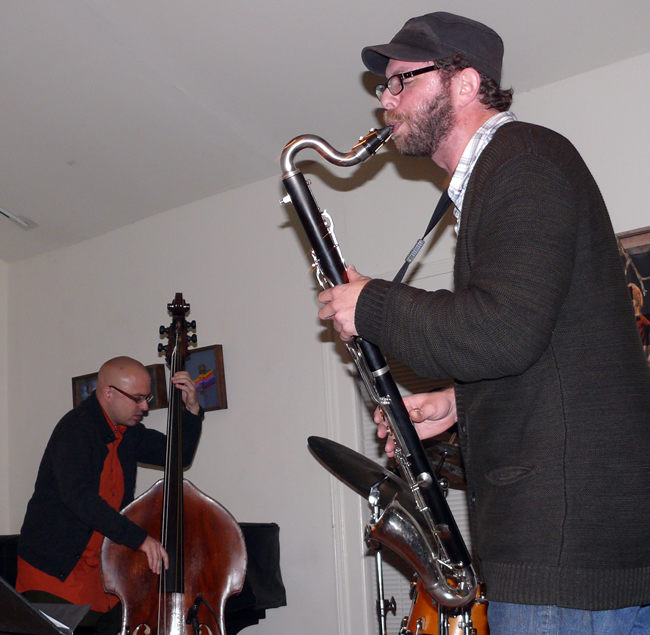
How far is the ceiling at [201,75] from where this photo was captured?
286 cm

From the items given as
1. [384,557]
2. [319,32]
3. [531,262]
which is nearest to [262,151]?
[319,32]

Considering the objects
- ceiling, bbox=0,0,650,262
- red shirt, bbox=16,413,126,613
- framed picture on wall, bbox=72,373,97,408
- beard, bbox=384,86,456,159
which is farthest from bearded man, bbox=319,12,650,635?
framed picture on wall, bbox=72,373,97,408

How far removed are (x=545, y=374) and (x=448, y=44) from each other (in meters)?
0.84

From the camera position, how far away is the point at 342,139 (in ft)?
12.0

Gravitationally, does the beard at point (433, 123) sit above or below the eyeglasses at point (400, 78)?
below

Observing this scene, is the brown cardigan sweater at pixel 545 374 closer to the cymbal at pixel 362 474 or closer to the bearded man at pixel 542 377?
the bearded man at pixel 542 377

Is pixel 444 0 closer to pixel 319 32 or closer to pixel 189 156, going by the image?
pixel 319 32

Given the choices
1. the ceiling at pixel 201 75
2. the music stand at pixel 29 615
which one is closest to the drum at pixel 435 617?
the music stand at pixel 29 615

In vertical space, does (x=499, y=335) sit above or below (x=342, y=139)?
below

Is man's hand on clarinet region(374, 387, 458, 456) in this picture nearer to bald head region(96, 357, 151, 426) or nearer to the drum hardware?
the drum hardware

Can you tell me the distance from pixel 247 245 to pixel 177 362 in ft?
3.15

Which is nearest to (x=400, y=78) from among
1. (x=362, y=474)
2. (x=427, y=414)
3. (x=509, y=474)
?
(x=427, y=414)

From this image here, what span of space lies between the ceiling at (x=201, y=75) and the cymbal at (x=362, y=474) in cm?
166

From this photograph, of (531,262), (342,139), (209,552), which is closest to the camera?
(531,262)
